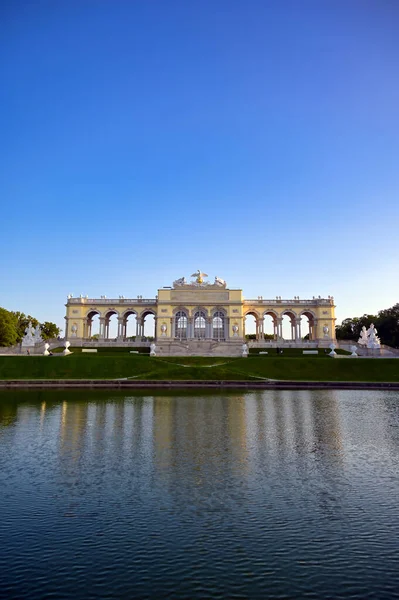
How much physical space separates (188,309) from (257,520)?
3071 inches

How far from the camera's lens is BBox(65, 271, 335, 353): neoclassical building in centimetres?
8825

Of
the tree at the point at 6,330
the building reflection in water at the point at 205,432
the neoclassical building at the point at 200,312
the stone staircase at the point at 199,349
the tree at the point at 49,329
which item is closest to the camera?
the building reflection in water at the point at 205,432

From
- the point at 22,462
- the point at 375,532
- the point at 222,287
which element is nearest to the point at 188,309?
the point at 222,287

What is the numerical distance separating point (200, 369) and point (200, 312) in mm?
36404

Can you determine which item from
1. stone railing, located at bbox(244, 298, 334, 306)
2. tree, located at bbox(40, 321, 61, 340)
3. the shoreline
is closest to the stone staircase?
stone railing, located at bbox(244, 298, 334, 306)

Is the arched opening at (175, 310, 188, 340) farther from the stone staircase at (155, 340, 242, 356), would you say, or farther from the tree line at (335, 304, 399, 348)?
the tree line at (335, 304, 399, 348)

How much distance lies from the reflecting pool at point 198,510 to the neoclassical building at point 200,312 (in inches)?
2534

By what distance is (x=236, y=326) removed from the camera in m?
87.4

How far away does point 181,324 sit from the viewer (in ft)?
294

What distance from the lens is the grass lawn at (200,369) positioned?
169 feet

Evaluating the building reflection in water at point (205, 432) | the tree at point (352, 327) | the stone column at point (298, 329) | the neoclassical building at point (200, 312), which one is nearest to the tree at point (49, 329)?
the neoclassical building at point (200, 312)

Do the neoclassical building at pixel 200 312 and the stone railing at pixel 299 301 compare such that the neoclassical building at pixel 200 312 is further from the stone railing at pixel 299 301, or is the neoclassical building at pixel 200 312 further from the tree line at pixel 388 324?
the tree line at pixel 388 324

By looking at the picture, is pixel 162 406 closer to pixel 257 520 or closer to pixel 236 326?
pixel 257 520

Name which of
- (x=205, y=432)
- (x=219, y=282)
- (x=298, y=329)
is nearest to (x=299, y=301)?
(x=298, y=329)
